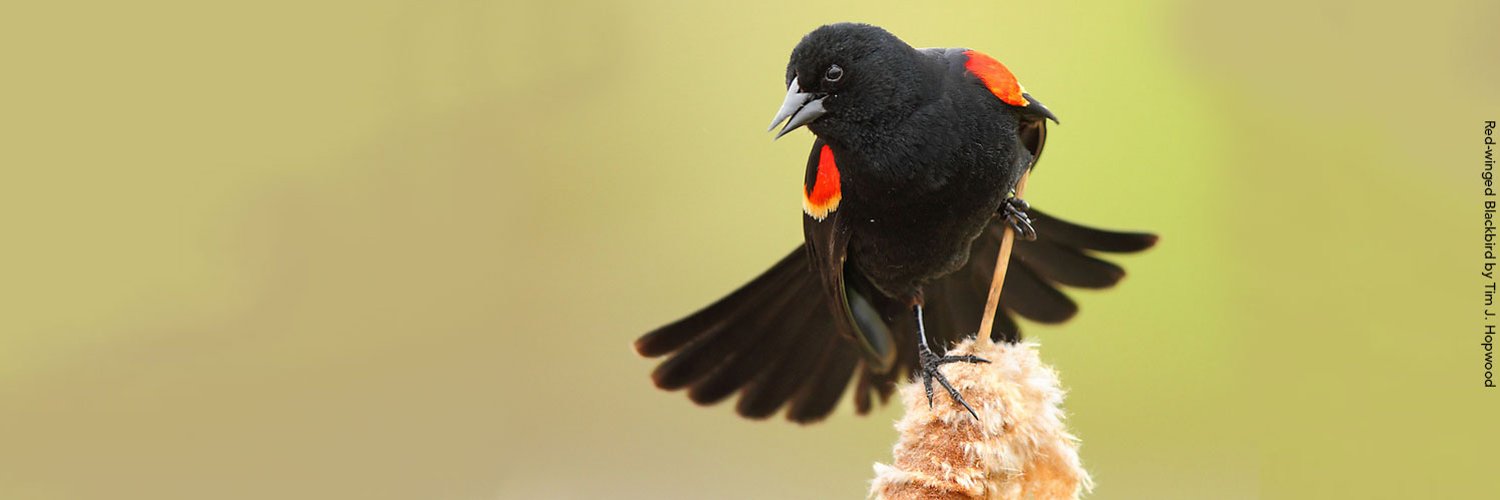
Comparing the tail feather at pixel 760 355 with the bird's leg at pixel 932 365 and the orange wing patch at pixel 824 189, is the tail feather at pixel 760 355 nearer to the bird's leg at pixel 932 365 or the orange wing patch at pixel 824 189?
the bird's leg at pixel 932 365

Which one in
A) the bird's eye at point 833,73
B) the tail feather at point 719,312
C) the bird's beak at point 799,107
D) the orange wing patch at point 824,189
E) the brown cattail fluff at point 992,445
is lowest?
the brown cattail fluff at point 992,445

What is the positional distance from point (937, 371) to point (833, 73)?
0.54 meters

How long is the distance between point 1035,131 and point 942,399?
0.87m

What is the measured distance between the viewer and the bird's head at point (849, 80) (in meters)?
2.06

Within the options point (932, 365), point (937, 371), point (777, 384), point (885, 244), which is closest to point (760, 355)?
point (777, 384)

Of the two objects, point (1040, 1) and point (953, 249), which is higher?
point (1040, 1)

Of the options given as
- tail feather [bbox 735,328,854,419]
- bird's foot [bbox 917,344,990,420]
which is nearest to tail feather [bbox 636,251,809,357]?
tail feather [bbox 735,328,854,419]

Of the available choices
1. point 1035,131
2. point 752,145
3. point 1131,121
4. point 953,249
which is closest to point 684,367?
point 953,249

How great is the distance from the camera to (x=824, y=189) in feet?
7.47

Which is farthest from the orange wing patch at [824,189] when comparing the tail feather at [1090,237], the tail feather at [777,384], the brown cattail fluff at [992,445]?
the brown cattail fluff at [992,445]

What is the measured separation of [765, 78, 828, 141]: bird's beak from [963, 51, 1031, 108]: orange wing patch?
1.05ft

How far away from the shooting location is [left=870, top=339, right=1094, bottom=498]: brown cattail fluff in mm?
1513

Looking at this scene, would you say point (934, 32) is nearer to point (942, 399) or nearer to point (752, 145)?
point (752, 145)

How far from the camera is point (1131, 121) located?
3.38 meters
